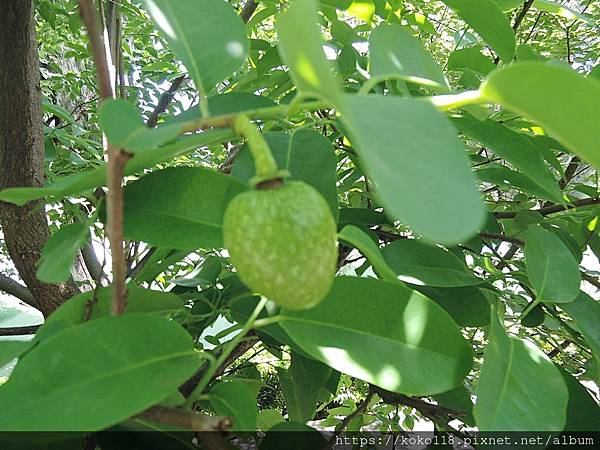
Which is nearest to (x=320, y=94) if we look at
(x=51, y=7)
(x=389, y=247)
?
(x=389, y=247)

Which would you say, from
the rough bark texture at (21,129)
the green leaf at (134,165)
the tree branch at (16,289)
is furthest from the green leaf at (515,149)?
the tree branch at (16,289)

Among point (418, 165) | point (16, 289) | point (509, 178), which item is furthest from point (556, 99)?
point (16, 289)

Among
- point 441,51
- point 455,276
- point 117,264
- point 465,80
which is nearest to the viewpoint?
point 117,264

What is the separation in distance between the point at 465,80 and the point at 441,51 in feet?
5.33

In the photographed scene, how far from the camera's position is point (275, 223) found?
1.09 ft

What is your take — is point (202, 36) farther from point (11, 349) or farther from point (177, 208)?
point (11, 349)

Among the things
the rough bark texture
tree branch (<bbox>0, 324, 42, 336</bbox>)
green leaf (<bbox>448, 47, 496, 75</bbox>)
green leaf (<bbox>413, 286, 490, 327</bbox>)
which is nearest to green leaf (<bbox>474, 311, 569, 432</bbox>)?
green leaf (<bbox>413, 286, 490, 327</bbox>)

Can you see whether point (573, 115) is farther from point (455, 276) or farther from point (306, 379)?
point (306, 379)

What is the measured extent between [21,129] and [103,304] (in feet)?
1.77

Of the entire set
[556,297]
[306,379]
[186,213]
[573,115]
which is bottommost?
[306,379]

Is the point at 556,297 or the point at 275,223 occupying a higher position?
the point at 275,223

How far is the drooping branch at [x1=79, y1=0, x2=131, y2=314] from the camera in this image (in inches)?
14.2

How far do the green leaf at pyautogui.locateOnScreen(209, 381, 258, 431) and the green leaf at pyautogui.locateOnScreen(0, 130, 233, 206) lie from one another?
0.67 feet

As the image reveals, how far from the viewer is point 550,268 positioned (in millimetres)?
635
